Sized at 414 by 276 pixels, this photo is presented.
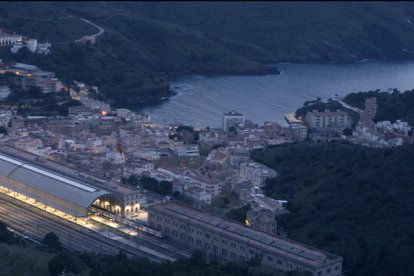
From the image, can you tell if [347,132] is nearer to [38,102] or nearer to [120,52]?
[38,102]

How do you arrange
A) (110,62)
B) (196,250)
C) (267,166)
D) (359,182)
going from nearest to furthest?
(196,250) < (359,182) < (267,166) < (110,62)

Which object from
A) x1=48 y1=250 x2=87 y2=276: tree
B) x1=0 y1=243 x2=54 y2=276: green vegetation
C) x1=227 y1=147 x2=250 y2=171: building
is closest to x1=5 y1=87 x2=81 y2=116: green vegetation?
x1=227 y1=147 x2=250 y2=171: building

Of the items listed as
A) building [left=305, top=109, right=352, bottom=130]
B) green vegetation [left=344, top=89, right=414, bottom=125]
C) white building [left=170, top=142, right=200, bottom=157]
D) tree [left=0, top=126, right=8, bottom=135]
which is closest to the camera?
white building [left=170, top=142, right=200, bottom=157]

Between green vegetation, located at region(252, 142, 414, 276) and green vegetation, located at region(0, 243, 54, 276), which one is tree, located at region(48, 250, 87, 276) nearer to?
green vegetation, located at region(0, 243, 54, 276)

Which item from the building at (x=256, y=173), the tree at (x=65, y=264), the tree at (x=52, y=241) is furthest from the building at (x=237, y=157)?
the tree at (x=65, y=264)

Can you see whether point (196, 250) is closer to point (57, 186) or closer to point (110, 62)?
point (57, 186)

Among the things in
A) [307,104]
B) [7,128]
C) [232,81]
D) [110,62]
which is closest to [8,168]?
[7,128]

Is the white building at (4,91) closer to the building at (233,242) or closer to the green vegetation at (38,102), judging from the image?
the green vegetation at (38,102)
